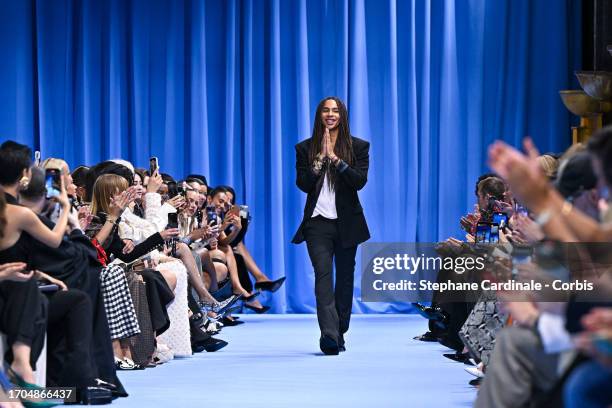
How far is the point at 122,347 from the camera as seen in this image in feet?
20.1

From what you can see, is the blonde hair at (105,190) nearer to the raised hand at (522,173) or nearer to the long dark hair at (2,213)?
the long dark hair at (2,213)

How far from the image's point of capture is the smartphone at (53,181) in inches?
180

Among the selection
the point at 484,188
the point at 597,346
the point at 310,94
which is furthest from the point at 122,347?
the point at 310,94

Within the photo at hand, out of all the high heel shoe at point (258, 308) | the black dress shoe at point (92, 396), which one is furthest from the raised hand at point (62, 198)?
the high heel shoe at point (258, 308)

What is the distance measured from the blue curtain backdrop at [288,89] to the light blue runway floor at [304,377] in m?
2.41

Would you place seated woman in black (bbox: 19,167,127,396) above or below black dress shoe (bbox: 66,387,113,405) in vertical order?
above

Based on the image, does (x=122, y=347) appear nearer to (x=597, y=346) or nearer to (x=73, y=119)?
(x=597, y=346)

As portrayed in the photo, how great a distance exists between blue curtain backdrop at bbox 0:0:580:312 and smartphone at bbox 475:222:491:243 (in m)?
5.14

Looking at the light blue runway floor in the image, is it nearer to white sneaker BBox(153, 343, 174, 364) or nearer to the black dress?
white sneaker BBox(153, 343, 174, 364)

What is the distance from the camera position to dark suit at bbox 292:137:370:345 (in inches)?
271

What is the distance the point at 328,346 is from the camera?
6840 millimetres

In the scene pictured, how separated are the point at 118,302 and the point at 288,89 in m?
5.27

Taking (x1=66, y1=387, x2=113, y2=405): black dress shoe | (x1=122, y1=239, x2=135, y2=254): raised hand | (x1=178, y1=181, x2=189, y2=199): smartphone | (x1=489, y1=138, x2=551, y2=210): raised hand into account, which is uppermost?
(x1=489, y1=138, x2=551, y2=210): raised hand

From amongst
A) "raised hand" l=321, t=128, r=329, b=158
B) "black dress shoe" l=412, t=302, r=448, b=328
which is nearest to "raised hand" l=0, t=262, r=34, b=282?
"raised hand" l=321, t=128, r=329, b=158
